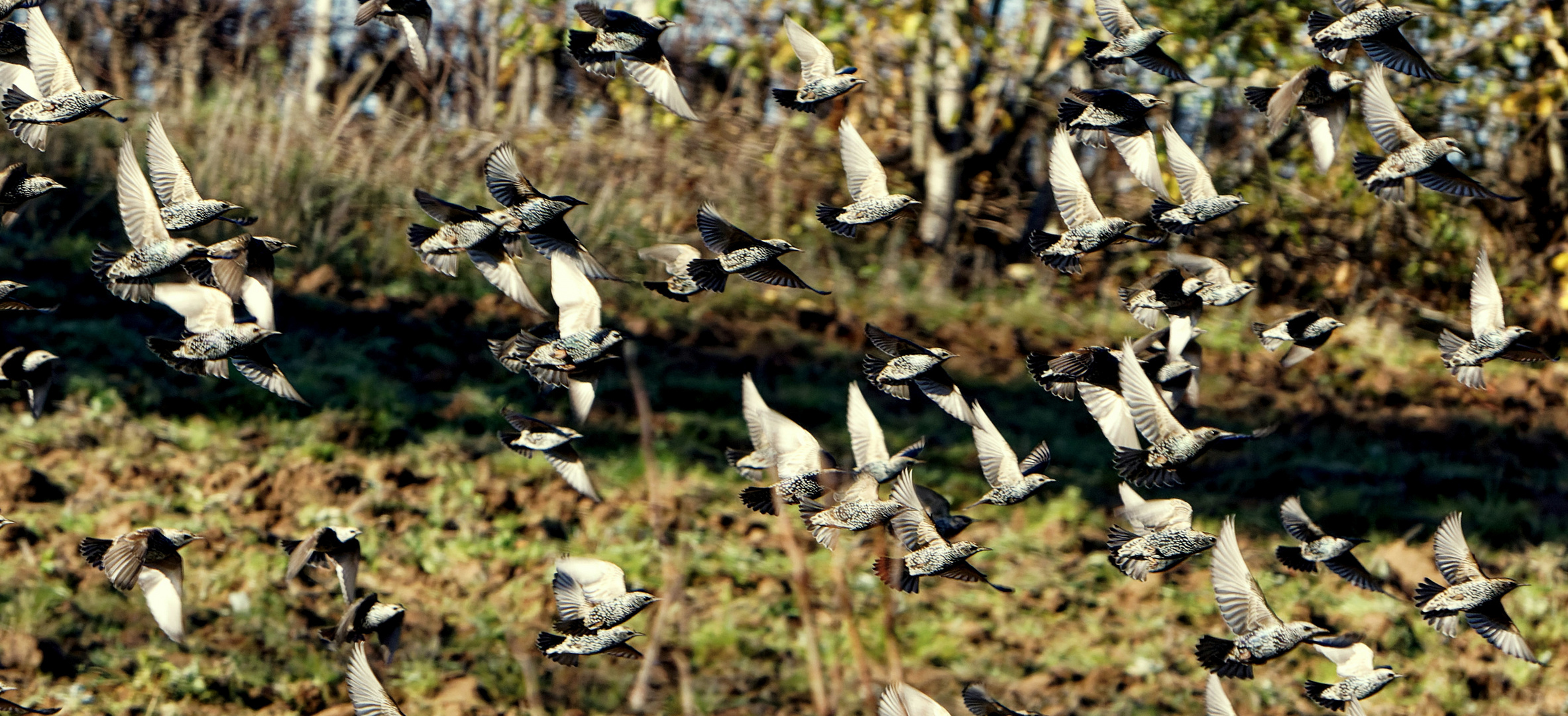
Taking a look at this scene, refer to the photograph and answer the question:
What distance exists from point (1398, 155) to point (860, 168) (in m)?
1.28

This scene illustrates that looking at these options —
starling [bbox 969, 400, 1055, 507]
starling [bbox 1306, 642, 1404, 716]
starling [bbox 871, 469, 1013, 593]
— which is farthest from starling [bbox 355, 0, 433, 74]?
starling [bbox 1306, 642, 1404, 716]

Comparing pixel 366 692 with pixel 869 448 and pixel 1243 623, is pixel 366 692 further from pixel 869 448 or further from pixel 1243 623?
pixel 1243 623

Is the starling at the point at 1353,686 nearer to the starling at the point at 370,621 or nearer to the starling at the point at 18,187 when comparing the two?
the starling at the point at 370,621

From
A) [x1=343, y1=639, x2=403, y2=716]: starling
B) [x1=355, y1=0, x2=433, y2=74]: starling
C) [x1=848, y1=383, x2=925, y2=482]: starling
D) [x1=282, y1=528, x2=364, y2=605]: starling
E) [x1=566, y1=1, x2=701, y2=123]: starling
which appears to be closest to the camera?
[x1=343, y1=639, x2=403, y2=716]: starling

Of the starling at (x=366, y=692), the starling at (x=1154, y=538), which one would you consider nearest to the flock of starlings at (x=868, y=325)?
the starling at (x=1154, y=538)

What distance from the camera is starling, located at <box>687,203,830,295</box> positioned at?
127 inches

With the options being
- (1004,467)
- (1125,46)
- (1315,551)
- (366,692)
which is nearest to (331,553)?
(366,692)

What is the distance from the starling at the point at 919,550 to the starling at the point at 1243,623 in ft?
1.60

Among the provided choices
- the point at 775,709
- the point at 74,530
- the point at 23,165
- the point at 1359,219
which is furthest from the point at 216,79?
the point at 1359,219

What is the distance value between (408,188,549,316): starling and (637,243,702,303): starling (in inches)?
11.2

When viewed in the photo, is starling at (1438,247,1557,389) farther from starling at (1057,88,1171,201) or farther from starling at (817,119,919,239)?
starling at (817,119,919,239)

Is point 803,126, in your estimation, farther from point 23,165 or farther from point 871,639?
point 23,165

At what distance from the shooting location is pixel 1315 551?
3410 mm

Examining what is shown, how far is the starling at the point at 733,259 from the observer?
3.24 meters
